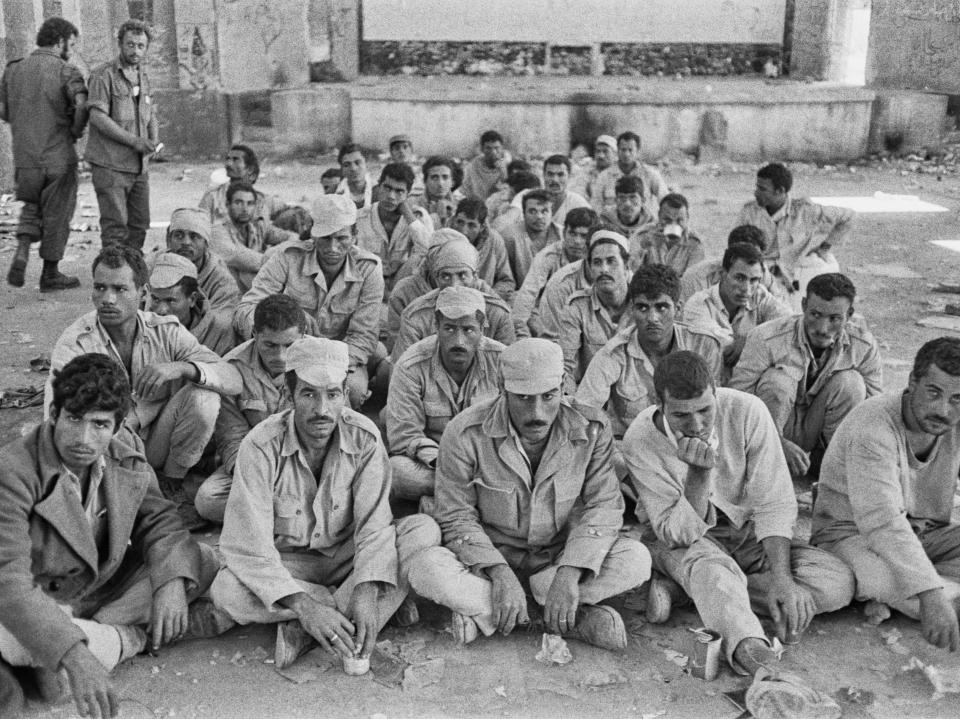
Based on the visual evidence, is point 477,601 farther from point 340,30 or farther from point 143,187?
point 340,30

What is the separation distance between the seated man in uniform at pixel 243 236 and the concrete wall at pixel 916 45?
10903 millimetres

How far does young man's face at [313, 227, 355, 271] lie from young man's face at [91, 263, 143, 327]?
1.49m

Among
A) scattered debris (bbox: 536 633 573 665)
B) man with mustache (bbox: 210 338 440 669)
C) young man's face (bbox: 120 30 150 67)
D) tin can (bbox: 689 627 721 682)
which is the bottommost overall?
scattered debris (bbox: 536 633 573 665)

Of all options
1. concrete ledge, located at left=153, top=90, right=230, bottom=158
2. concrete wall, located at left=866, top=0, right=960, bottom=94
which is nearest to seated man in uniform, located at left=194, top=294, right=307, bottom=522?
concrete ledge, located at left=153, top=90, right=230, bottom=158

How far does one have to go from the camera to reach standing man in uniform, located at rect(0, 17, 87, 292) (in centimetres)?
864

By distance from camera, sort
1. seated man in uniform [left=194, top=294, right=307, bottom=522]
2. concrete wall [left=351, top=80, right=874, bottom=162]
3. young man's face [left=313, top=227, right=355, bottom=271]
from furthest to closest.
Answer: concrete wall [left=351, top=80, right=874, bottom=162]
young man's face [left=313, top=227, right=355, bottom=271]
seated man in uniform [left=194, top=294, right=307, bottom=522]

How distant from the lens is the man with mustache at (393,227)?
25.3 ft

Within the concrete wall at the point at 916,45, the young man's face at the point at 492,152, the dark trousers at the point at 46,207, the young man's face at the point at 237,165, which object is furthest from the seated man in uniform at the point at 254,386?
the concrete wall at the point at 916,45

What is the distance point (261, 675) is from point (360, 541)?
1.90 feet

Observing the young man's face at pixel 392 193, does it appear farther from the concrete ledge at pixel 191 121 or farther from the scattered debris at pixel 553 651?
the concrete ledge at pixel 191 121

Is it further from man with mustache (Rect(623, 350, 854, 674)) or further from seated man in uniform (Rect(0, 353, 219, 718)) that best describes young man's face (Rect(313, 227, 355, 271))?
man with mustache (Rect(623, 350, 854, 674))

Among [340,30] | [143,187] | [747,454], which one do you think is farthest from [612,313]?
[340,30]

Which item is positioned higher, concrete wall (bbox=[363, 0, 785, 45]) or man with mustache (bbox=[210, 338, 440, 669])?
concrete wall (bbox=[363, 0, 785, 45])

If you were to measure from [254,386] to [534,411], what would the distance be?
1.74 metres
